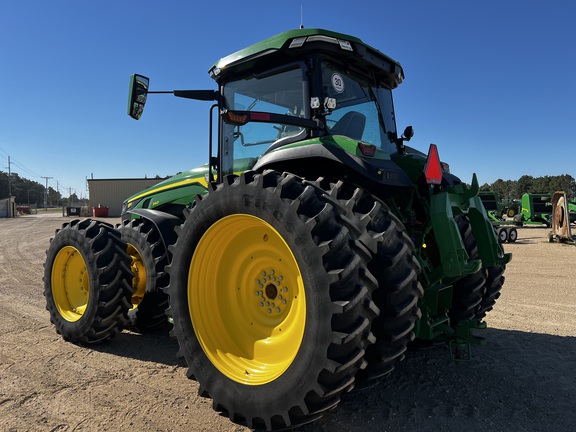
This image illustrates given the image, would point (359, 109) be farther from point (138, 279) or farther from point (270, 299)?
point (138, 279)

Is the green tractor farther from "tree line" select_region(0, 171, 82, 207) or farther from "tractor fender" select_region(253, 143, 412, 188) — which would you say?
"tree line" select_region(0, 171, 82, 207)

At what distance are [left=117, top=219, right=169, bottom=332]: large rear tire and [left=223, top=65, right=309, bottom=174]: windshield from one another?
1256 mm

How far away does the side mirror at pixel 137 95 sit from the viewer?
350 cm

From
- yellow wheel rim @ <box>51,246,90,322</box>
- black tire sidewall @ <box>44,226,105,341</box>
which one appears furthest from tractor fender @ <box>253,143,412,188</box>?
yellow wheel rim @ <box>51,246,90,322</box>

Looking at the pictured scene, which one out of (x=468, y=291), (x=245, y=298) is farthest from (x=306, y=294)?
(x=468, y=291)

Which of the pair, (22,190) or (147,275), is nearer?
(147,275)

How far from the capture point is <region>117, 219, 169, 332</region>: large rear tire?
171 inches

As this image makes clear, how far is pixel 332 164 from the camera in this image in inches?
118

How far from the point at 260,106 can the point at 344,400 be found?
248 centimetres

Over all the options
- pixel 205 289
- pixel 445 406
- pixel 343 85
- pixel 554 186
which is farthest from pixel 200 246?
pixel 554 186

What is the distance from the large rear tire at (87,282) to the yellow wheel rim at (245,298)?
4.78 feet

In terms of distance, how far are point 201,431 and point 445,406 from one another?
5.61ft

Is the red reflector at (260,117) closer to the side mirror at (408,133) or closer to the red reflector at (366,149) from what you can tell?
the red reflector at (366,149)

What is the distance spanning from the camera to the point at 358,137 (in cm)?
364
